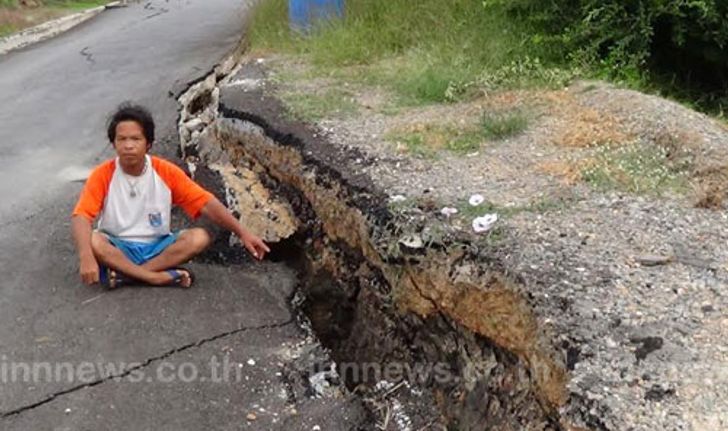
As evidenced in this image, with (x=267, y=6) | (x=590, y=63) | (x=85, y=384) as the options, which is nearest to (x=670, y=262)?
(x=85, y=384)

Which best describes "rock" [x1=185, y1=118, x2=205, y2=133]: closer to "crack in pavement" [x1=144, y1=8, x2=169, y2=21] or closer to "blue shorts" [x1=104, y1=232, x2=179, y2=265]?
"blue shorts" [x1=104, y1=232, x2=179, y2=265]

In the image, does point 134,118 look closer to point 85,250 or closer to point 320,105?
point 85,250

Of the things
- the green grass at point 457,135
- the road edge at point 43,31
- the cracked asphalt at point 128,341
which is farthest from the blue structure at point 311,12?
the road edge at point 43,31

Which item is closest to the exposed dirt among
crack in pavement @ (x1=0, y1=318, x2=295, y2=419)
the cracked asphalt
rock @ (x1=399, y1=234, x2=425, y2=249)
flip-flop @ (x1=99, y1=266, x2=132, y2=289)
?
rock @ (x1=399, y1=234, x2=425, y2=249)

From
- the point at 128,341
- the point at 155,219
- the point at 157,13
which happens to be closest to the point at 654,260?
the point at 128,341

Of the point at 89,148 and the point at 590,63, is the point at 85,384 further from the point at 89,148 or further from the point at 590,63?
the point at 590,63

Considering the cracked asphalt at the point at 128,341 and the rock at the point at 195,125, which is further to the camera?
the rock at the point at 195,125

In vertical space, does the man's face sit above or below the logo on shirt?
above

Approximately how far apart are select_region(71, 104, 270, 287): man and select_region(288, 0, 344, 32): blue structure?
4.16 m

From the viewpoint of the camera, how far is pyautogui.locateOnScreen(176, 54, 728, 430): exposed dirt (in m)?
3.03

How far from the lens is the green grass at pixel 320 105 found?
19.4ft

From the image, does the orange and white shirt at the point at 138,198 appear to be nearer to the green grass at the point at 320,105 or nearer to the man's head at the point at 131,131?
the man's head at the point at 131,131

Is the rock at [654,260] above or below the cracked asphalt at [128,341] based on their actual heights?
above

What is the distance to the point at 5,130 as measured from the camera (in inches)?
301
